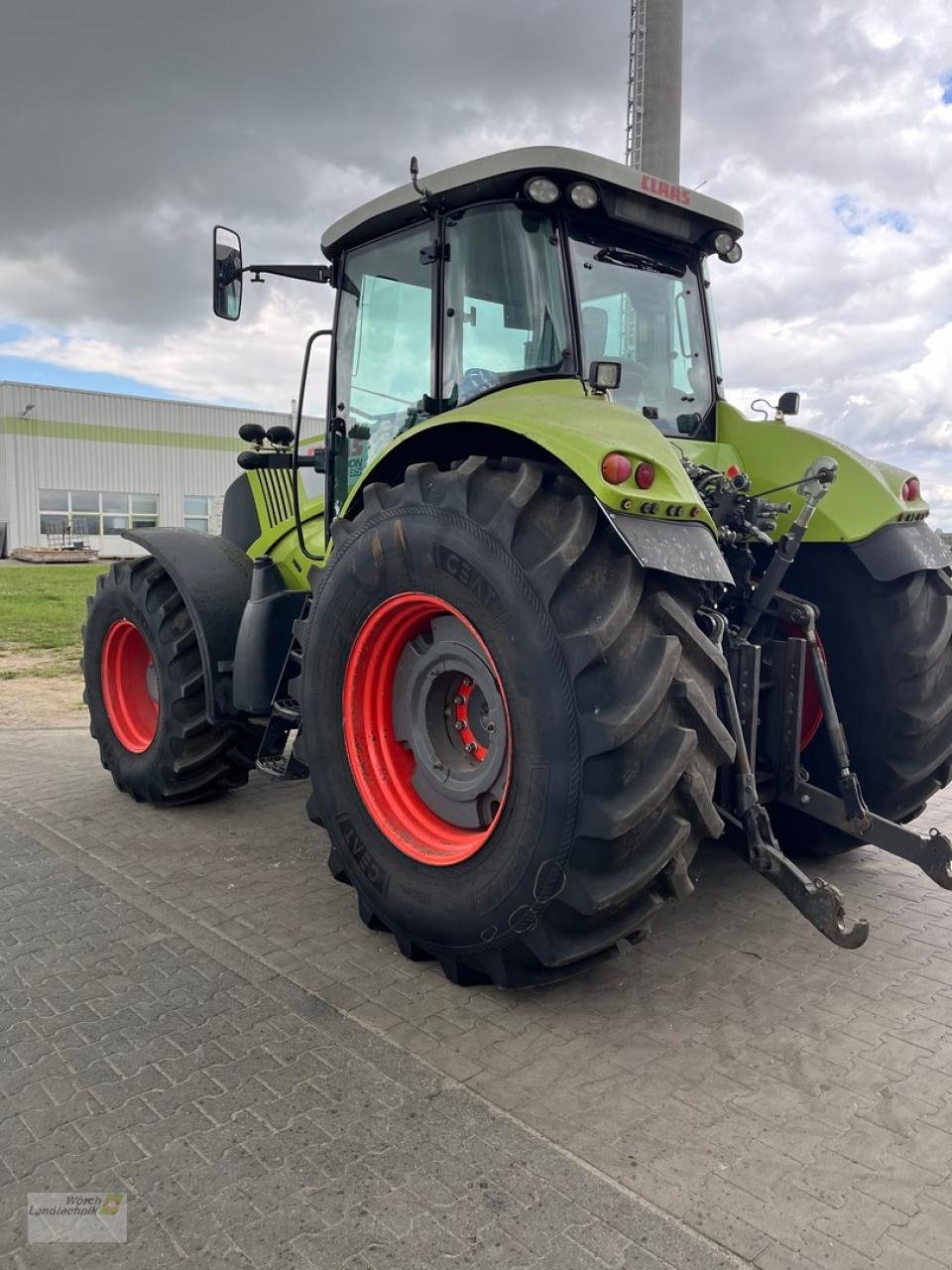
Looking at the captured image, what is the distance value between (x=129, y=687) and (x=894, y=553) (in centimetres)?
411

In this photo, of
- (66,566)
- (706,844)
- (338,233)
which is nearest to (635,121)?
(338,233)

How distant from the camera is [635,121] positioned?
48.3ft

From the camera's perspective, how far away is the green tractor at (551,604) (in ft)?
8.55

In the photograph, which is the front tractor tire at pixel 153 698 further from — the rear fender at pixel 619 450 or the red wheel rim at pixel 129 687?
the rear fender at pixel 619 450

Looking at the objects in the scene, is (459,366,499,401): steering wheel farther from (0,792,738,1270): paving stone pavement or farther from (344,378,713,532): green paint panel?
(0,792,738,1270): paving stone pavement

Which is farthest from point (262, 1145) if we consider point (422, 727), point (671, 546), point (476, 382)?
point (476, 382)

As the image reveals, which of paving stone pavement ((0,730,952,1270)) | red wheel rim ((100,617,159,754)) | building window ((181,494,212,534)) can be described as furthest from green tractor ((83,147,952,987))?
building window ((181,494,212,534))

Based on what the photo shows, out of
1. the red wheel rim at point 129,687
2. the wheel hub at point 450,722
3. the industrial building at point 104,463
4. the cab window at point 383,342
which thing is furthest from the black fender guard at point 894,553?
the industrial building at point 104,463

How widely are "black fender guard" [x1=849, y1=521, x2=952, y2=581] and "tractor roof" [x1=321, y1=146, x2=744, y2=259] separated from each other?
1465 mm

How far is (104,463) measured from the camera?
34.0m

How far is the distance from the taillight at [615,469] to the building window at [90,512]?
32.4 meters

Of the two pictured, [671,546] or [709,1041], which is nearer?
[671,546]

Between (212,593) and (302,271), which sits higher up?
(302,271)

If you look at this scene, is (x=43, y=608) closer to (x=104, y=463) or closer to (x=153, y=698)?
(x=153, y=698)
